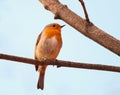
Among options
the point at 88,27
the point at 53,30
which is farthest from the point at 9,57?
the point at 53,30

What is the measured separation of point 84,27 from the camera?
1.84 m

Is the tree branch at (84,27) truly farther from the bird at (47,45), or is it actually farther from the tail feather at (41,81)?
the tail feather at (41,81)

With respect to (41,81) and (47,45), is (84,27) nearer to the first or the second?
(47,45)

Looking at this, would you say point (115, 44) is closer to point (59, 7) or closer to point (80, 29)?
point (80, 29)

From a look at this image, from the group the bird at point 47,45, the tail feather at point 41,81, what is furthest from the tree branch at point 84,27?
the tail feather at point 41,81

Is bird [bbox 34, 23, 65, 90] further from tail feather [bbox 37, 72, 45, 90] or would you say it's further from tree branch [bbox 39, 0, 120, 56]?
tree branch [bbox 39, 0, 120, 56]

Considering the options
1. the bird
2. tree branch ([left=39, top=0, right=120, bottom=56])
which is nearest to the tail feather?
the bird

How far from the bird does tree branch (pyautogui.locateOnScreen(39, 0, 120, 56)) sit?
6.85ft

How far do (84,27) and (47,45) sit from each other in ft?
8.41

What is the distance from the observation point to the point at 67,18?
1979mm

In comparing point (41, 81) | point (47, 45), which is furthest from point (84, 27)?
point (41, 81)

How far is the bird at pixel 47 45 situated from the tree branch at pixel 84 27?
2089 mm

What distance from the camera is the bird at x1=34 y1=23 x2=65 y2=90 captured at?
14.4 feet

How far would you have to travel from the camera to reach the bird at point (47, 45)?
4383mm
